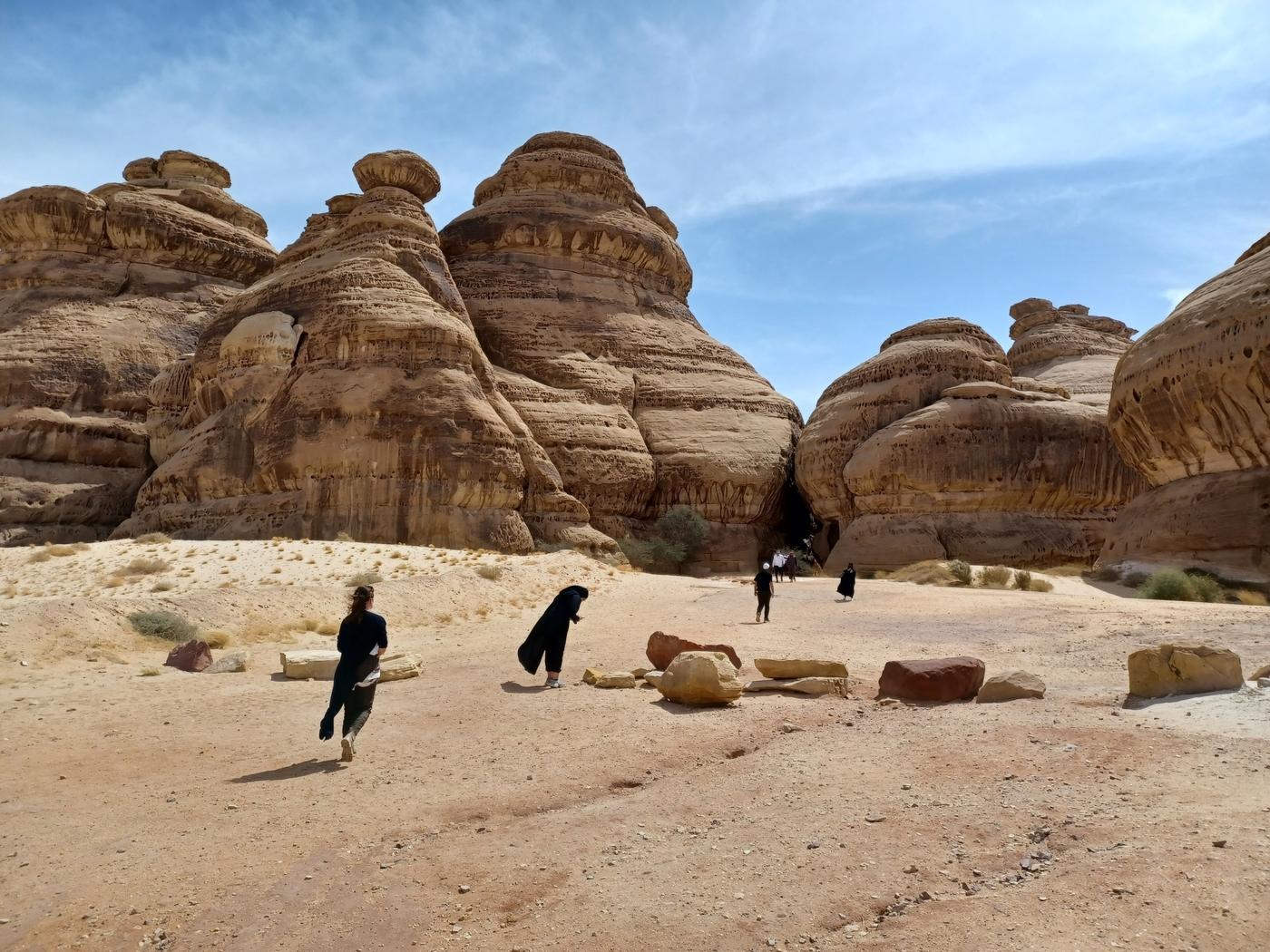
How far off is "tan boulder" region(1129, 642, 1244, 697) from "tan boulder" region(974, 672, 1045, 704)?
0.69 m

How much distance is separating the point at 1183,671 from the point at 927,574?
58.7 feet

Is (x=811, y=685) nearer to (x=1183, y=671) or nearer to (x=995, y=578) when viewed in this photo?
(x=1183, y=671)

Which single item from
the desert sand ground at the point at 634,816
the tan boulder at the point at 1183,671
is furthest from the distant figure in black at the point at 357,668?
the tan boulder at the point at 1183,671

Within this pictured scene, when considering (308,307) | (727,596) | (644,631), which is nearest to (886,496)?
(727,596)

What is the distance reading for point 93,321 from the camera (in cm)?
3516

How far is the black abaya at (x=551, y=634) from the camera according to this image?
9766 mm

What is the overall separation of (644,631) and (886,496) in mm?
18084

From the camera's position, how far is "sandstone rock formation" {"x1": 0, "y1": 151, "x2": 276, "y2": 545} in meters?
30.6

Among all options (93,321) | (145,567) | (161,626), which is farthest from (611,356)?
(161,626)

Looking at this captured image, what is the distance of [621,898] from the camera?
402 cm

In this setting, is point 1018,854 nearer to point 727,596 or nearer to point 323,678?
point 323,678

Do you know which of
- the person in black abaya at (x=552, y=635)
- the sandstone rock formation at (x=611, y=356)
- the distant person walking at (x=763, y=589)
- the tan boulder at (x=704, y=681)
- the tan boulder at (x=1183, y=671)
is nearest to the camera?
the tan boulder at (x=1183, y=671)

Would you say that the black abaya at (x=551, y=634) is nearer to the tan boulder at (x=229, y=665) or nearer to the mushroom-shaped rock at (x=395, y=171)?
the tan boulder at (x=229, y=665)

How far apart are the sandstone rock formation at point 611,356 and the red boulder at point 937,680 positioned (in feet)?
78.3
